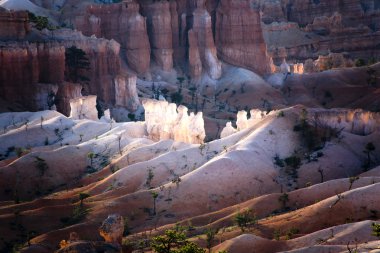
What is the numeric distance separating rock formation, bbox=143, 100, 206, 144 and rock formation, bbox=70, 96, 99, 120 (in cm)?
776

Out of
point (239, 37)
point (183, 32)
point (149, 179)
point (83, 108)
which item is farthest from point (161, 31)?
point (149, 179)

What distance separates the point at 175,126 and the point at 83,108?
12272 mm

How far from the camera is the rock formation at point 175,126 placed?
228 feet

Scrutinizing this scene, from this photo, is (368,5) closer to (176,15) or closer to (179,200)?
(176,15)

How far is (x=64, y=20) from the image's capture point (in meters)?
124

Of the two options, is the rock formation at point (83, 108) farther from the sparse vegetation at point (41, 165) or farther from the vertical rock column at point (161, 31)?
the vertical rock column at point (161, 31)

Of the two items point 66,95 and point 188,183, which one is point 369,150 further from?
point 66,95

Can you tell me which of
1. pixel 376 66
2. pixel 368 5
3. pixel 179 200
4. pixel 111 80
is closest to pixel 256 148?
pixel 179 200

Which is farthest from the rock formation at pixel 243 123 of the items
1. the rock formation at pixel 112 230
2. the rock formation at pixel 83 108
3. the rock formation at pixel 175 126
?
the rock formation at pixel 112 230

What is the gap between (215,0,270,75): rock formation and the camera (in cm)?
11638

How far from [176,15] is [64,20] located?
19.0 metres

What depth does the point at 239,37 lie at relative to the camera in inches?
4596

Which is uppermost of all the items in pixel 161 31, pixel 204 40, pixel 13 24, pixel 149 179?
pixel 13 24

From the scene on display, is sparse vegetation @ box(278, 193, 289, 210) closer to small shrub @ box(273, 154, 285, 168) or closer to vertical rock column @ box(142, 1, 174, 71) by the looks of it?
small shrub @ box(273, 154, 285, 168)
